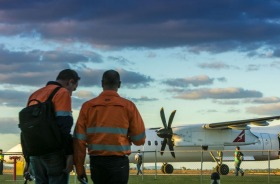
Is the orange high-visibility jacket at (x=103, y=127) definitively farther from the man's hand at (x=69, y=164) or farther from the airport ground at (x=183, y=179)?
the airport ground at (x=183, y=179)

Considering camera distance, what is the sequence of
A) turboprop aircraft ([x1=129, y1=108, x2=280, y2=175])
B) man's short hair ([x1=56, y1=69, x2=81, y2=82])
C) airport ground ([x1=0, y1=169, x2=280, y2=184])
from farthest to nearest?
turboprop aircraft ([x1=129, y1=108, x2=280, y2=175]) → airport ground ([x1=0, y1=169, x2=280, y2=184]) → man's short hair ([x1=56, y1=69, x2=81, y2=82])

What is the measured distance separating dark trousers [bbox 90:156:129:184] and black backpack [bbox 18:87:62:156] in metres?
0.49

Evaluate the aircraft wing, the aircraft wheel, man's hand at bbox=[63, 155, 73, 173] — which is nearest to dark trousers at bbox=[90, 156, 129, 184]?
man's hand at bbox=[63, 155, 73, 173]

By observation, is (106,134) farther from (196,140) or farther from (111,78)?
(196,140)

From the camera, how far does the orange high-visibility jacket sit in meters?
7.68

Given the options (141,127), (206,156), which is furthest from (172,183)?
(206,156)

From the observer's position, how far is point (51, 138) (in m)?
7.66

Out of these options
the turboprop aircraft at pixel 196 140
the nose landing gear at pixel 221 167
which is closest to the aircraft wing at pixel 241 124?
the turboprop aircraft at pixel 196 140

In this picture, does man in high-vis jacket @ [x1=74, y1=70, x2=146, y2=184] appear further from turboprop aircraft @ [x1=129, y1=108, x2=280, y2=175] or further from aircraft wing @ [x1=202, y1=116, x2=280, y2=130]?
turboprop aircraft @ [x1=129, y1=108, x2=280, y2=175]

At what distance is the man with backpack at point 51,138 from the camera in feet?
25.2

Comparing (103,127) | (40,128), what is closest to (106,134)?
(103,127)

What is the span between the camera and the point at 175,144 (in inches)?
1919

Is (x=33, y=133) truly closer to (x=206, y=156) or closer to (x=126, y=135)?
(x=126, y=135)

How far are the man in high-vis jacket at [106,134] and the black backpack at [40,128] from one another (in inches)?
10.1
